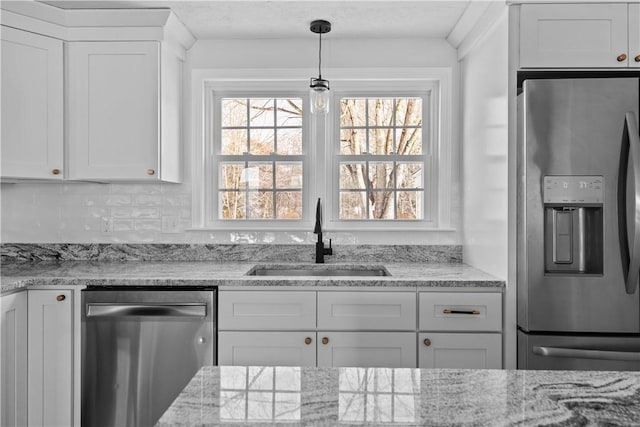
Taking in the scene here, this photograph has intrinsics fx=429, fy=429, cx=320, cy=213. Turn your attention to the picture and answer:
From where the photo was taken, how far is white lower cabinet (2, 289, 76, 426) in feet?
6.77

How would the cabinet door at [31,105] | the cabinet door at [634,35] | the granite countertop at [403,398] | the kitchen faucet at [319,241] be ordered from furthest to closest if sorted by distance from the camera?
the kitchen faucet at [319,241], the cabinet door at [31,105], the cabinet door at [634,35], the granite countertop at [403,398]

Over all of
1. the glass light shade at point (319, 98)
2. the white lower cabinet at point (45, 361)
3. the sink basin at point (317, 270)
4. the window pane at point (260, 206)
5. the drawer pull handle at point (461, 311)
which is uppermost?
the glass light shade at point (319, 98)

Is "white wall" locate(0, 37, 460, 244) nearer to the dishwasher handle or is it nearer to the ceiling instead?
the ceiling

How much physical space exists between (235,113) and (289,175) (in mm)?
561

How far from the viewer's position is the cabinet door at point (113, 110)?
7.89 ft

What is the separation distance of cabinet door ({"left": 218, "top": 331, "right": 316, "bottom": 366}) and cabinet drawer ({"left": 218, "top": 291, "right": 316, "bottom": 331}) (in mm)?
39

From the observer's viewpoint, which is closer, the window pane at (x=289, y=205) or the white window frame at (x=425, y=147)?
the white window frame at (x=425, y=147)

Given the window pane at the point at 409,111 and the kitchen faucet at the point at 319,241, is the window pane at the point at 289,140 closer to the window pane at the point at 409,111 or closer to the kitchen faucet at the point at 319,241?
the kitchen faucet at the point at 319,241

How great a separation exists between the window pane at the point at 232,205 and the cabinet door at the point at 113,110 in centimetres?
58

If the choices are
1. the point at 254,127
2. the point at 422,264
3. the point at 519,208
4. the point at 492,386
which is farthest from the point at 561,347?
the point at 254,127

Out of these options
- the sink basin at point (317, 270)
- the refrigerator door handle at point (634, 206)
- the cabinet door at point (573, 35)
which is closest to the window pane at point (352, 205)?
the sink basin at point (317, 270)

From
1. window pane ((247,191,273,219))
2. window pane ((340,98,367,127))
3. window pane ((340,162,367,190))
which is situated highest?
window pane ((340,98,367,127))

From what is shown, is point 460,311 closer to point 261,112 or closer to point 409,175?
point 409,175

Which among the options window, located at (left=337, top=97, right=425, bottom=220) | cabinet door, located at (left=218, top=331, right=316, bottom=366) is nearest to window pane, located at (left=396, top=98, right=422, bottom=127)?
window, located at (left=337, top=97, right=425, bottom=220)
